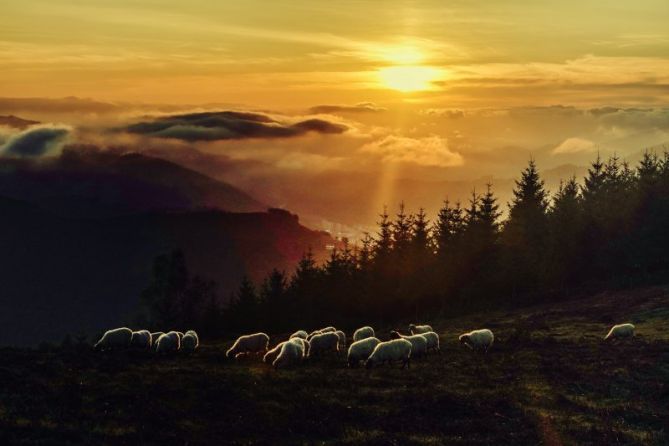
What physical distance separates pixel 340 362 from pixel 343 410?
1085cm

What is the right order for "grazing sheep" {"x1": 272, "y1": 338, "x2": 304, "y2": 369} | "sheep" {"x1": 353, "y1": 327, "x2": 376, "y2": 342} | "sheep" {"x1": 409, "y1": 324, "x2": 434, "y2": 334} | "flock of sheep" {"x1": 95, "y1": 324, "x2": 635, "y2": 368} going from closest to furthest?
"flock of sheep" {"x1": 95, "y1": 324, "x2": 635, "y2": 368} < "grazing sheep" {"x1": 272, "y1": 338, "x2": 304, "y2": 369} < "sheep" {"x1": 353, "y1": 327, "x2": 376, "y2": 342} < "sheep" {"x1": 409, "y1": 324, "x2": 434, "y2": 334}

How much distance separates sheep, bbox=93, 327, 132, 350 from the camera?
1563 inches

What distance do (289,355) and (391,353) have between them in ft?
16.6

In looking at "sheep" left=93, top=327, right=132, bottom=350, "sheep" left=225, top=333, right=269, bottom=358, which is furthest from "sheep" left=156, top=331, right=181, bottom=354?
"sheep" left=225, top=333, right=269, bottom=358

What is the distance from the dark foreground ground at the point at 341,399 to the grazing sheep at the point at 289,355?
3.33 feet

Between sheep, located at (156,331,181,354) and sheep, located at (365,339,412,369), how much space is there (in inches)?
503

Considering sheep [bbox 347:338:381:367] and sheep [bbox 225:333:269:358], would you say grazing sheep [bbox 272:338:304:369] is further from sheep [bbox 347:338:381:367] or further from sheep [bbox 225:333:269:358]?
sheep [bbox 225:333:269:358]

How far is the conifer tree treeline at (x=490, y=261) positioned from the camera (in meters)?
77.1

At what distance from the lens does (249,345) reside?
134 ft

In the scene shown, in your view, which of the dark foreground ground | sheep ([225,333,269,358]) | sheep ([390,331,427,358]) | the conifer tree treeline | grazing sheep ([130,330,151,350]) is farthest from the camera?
the conifer tree treeline

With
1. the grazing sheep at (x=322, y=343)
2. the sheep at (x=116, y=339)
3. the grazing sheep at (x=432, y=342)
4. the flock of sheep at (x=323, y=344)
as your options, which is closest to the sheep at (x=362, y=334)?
the flock of sheep at (x=323, y=344)

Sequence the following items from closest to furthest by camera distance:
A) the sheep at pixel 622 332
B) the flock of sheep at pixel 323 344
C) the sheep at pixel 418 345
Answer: the flock of sheep at pixel 323 344 → the sheep at pixel 418 345 → the sheep at pixel 622 332

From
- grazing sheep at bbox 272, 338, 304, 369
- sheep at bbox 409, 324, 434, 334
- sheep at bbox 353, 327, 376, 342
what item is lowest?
grazing sheep at bbox 272, 338, 304, 369

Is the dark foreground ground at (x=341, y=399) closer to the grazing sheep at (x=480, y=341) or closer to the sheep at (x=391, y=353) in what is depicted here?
the sheep at (x=391, y=353)
